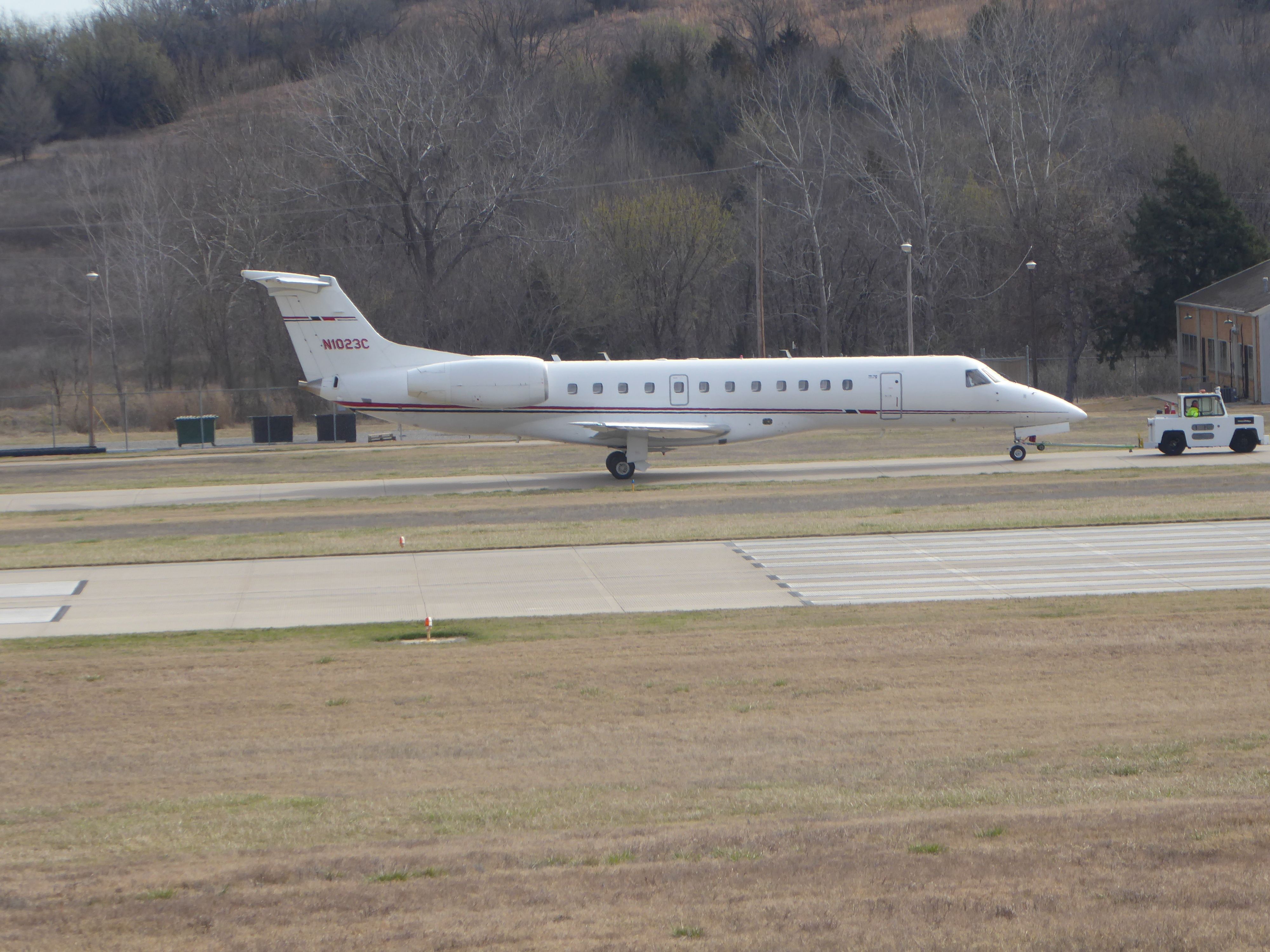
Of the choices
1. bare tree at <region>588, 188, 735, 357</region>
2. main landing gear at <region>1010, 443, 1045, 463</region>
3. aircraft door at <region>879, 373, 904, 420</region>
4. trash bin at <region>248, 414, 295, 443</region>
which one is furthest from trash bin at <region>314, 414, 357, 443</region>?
main landing gear at <region>1010, 443, 1045, 463</region>

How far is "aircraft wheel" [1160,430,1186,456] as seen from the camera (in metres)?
35.9

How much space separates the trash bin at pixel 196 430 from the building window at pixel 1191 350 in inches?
1805

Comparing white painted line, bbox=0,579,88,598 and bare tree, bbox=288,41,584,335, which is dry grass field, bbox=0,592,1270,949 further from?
bare tree, bbox=288,41,584,335

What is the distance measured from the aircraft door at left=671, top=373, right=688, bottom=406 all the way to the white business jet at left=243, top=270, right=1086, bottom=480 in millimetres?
24

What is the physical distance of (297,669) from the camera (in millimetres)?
15000

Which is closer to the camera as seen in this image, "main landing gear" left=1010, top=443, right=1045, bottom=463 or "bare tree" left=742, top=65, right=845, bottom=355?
"main landing gear" left=1010, top=443, right=1045, bottom=463

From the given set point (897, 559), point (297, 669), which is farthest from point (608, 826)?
point (897, 559)

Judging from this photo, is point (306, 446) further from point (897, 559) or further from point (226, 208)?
point (897, 559)

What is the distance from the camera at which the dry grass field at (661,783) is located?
7.15m

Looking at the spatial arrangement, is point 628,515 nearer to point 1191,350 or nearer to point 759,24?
point 1191,350

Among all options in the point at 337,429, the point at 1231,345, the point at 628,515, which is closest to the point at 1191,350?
the point at 1231,345

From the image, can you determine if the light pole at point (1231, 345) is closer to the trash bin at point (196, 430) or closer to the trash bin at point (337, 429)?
the trash bin at point (337, 429)

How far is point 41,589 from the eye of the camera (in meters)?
21.4

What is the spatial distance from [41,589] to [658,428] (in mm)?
16174
